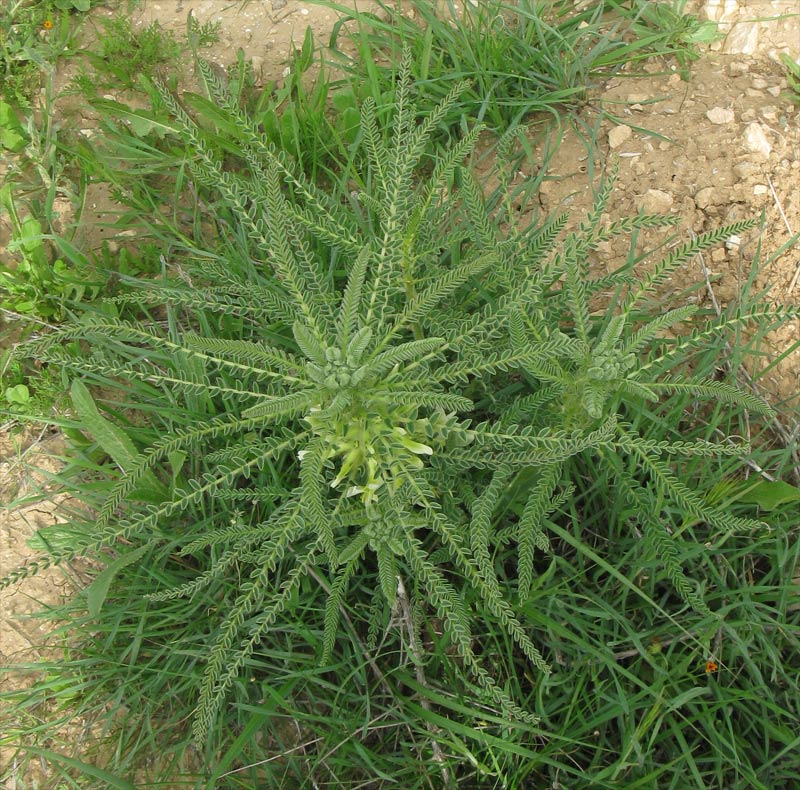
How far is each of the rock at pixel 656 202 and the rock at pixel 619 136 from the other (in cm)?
28

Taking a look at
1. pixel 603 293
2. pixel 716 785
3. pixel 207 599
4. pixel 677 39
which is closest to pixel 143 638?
pixel 207 599

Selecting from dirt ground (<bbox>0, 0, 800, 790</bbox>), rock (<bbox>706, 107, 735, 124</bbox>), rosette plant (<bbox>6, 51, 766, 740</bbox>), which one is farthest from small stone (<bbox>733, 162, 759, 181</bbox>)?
rosette plant (<bbox>6, 51, 766, 740</bbox>)

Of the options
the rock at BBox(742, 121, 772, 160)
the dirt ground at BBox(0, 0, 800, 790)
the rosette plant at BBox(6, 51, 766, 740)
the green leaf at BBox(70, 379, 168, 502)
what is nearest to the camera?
the rosette plant at BBox(6, 51, 766, 740)

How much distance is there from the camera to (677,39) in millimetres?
3098

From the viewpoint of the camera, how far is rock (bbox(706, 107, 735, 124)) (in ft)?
9.77

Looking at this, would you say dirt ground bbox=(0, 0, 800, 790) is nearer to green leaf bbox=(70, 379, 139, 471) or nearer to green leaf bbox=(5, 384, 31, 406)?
green leaf bbox=(5, 384, 31, 406)

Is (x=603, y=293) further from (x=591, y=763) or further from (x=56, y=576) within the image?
(x=56, y=576)

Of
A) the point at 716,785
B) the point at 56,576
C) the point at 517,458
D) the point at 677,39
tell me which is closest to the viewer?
the point at 517,458

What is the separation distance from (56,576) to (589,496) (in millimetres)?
1909

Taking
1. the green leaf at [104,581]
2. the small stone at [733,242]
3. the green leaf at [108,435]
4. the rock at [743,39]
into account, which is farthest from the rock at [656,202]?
the green leaf at [104,581]

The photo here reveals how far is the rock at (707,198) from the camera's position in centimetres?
287

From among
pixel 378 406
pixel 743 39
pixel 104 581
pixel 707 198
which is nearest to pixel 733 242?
pixel 707 198

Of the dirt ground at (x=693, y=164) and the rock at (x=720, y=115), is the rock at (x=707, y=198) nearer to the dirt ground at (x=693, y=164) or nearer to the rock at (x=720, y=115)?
the dirt ground at (x=693, y=164)

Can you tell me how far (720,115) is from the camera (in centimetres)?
298
